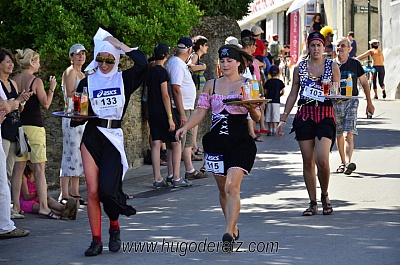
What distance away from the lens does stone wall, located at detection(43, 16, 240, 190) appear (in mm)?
13414

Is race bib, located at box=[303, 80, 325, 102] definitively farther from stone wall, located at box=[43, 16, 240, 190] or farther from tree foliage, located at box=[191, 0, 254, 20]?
tree foliage, located at box=[191, 0, 254, 20]

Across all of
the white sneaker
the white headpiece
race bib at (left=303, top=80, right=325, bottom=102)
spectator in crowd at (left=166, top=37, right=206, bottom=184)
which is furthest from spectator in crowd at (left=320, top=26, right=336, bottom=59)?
the white headpiece

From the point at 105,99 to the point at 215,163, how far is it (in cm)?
119

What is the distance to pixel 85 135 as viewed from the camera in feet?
28.8

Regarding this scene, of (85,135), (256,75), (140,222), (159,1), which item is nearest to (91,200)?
(85,135)

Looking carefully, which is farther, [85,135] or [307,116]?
[307,116]

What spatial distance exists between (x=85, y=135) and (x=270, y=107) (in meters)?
11.0

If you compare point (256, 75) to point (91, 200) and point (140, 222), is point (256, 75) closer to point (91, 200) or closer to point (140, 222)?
point (140, 222)

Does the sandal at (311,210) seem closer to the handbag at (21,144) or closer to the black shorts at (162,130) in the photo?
the black shorts at (162,130)

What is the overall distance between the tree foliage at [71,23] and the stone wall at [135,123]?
835mm

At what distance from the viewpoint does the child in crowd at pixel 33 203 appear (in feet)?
35.3

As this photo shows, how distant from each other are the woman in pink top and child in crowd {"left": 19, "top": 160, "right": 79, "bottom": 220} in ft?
7.86

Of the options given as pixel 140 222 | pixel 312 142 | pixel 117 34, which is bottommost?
pixel 140 222

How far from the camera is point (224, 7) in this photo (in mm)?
20781
